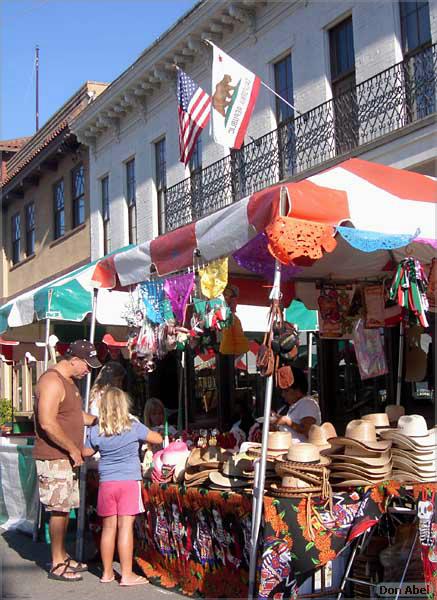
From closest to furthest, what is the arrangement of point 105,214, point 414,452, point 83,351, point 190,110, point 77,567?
point 414,452, point 77,567, point 83,351, point 190,110, point 105,214

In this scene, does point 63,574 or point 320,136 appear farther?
point 320,136

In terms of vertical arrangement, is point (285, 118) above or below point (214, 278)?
above

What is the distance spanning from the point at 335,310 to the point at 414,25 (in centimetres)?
531

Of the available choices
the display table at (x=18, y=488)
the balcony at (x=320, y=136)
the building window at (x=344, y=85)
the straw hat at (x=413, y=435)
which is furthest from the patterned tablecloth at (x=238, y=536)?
the building window at (x=344, y=85)

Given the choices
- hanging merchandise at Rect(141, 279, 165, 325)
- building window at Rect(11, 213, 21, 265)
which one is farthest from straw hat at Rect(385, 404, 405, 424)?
building window at Rect(11, 213, 21, 265)

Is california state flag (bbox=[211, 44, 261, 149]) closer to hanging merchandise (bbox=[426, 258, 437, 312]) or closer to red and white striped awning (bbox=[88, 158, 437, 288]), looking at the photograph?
red and white striped awning (bbox=[88, 158, 437, 288])

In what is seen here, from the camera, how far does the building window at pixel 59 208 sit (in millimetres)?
23062

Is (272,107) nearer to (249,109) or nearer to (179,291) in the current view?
(249,109)

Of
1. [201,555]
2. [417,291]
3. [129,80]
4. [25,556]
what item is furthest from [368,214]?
[129,80]

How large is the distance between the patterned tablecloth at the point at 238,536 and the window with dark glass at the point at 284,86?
8.75 meters

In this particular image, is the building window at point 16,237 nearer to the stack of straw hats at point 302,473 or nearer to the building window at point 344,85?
the building window at point 344,85

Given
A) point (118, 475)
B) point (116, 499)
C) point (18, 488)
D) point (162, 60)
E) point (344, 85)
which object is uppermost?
point (162, 60)

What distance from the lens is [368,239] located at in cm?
497

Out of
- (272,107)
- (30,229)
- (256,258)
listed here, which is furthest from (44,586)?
(30,229)
